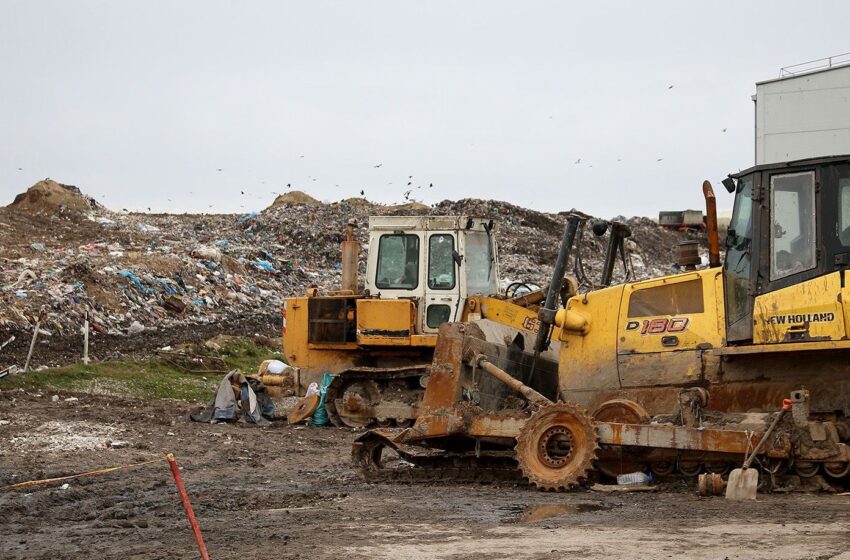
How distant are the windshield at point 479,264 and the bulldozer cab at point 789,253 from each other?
6.16 m

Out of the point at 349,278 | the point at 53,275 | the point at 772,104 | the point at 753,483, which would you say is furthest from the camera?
the point at 772,104

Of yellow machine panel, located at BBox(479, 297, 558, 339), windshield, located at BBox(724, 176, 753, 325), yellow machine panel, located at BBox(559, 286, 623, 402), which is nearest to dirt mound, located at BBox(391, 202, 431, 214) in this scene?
yellow machine panel, located at BBox(479, 297, 558, 339)

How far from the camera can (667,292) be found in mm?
10375

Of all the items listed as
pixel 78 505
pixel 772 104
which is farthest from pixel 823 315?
pixel 772 104

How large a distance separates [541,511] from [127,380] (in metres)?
11.2

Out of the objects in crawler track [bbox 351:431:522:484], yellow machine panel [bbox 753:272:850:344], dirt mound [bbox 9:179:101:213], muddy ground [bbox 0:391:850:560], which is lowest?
muddy ground [bbox 0:391:850:560]

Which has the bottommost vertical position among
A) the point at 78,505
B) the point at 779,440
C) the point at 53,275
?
the point at 78,505

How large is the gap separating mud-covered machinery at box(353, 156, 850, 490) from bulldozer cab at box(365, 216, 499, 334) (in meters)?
4.30

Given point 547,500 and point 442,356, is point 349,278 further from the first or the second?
point 547,500

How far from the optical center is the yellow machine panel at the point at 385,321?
623 inches

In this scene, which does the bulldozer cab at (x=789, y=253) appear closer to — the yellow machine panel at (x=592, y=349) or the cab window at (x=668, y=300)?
the cab window at (x=668, y=300)

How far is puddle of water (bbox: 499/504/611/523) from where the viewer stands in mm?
8648

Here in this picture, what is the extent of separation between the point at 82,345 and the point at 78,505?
1182 cm

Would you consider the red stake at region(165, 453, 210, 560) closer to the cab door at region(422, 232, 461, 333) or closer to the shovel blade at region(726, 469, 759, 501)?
the shovel blade at region(726, 469, 759, 501)
